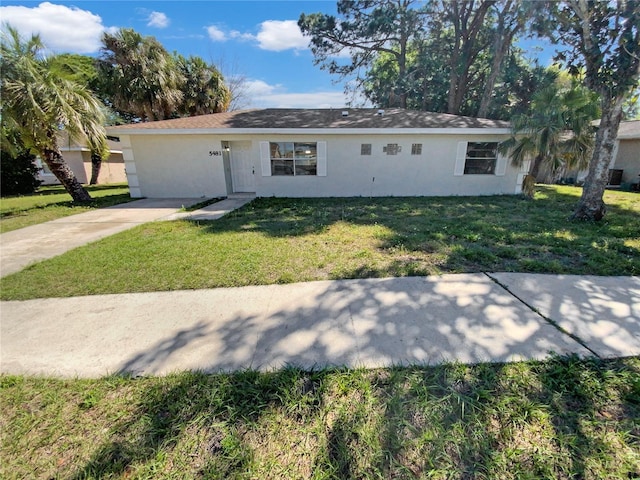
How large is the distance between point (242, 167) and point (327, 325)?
10.8 metres

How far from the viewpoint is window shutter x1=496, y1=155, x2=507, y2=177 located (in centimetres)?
1105

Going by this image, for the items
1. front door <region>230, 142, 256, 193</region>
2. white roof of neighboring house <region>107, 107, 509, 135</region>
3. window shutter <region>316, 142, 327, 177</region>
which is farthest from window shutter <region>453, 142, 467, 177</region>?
front door <region>230, 142, 256, 193</region>

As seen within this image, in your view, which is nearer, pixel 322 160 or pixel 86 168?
pixel 322 160

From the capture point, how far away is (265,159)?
440 inches

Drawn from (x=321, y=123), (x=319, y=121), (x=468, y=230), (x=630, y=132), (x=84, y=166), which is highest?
(x=319, y=121)

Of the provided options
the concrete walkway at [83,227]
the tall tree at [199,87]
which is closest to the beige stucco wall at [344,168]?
the concrete walkway at [83,227]

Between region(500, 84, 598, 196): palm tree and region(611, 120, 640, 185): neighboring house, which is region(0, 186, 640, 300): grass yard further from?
region(611, 120, 640, 185): neighboring house

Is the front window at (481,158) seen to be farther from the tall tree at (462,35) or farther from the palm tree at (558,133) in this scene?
the tall tree at (462,35)

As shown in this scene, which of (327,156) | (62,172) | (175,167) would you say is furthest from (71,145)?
(327,156)

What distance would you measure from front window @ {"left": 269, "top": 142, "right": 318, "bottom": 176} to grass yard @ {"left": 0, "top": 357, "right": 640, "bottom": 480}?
9.83 metres

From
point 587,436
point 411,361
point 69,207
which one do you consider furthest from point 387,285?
point 69,207

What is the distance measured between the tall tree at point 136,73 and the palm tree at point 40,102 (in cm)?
622

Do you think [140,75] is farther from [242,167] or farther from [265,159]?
[265,159]

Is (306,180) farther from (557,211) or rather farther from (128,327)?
(128,327)
